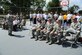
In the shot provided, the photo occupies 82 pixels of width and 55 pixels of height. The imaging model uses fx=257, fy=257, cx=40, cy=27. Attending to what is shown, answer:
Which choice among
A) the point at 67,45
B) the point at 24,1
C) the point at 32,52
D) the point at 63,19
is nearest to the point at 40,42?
the point at 67,45

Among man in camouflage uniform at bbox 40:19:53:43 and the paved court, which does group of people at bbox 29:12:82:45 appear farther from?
the paved court

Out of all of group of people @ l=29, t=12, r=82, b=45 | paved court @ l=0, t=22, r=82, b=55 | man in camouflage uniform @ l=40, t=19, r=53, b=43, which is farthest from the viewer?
man in camouflage uniform @ l=40, t=19, r=53, b=43

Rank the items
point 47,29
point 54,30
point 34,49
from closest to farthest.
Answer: point 34,49 < point 54,30 < point 47,29

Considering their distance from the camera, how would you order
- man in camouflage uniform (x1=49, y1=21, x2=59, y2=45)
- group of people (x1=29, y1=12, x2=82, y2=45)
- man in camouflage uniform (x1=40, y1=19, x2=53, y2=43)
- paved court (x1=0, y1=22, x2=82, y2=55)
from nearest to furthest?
paved court (x1=0, y1=22, x2=82, y2=55), group of people (x1=29, y1=12, x2=82, y2=45), man in camouflage uniform (x1=49, y1=21, x2=59, y2=45), man in camouflage uniform (x1=40, y1=19, x2=53, y2=43)

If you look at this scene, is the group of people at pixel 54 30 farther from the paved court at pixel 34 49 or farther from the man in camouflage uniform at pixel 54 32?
the paved court at pixel 34 49

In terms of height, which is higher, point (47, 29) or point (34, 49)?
point (47, 29)

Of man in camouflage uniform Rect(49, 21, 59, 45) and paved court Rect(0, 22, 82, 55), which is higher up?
man in camouflage uniform Rect(49, 21, 59, 45)

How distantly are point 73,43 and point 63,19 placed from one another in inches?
273

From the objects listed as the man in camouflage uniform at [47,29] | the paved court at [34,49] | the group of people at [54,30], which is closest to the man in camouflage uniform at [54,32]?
the group of people at [54,30]

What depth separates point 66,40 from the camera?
14148 mm

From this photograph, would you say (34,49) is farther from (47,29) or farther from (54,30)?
(47,29)

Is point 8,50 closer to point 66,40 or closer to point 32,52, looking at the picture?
point 32,52

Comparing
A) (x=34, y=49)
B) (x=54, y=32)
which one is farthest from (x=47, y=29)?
(x=34, y=49)

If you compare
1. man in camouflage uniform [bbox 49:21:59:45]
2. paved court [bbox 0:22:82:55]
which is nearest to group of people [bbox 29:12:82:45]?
man in camouflage uniform [bbox 49:21:59:45]
